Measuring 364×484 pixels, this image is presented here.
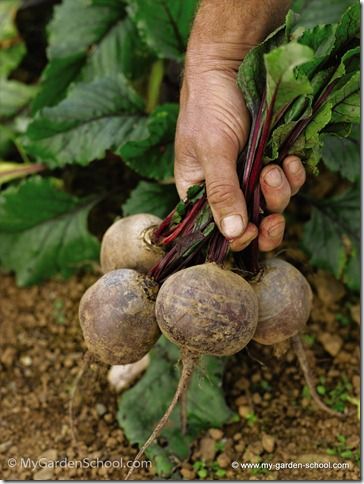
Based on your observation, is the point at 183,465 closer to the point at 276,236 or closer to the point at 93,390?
the point at 93,390

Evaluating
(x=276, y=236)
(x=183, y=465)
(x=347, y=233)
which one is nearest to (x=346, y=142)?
(x=347, y=233)

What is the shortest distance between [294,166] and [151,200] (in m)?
0.79

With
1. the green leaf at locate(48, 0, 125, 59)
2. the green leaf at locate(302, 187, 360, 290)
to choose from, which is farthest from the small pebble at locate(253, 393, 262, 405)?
the green leaf at locate(48, 0, 125, 59)

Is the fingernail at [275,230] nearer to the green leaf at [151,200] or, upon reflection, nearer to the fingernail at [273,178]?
the fingernail at [273,178]

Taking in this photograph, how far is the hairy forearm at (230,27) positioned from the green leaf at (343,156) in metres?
0.68

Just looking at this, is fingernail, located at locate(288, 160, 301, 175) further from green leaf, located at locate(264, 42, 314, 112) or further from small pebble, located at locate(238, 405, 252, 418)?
small pebble, located at locate(238, 405, 252, 418)

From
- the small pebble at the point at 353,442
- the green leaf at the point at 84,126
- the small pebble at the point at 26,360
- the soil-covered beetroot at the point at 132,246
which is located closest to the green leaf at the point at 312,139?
the soil-covered beetroot at the point at 132,246

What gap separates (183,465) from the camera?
2357mm

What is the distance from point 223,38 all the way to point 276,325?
0.93 m

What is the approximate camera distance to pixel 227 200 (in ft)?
6.23

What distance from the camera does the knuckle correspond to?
6.22ft

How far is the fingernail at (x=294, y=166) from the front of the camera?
1.99 metres

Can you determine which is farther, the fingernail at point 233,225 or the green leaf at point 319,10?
the green leaf at point 319,10

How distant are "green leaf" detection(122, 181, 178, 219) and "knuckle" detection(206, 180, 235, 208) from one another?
720 mm
